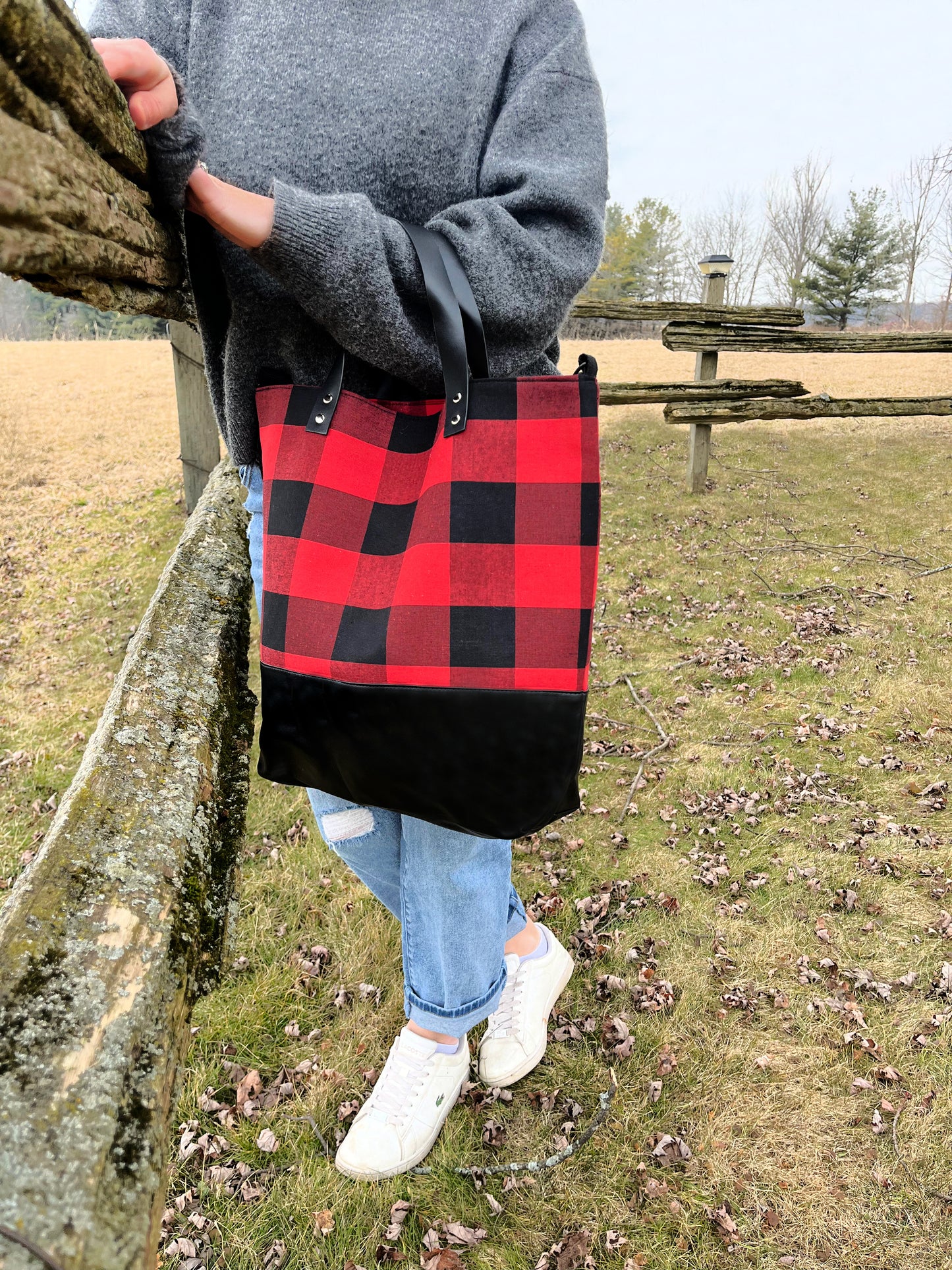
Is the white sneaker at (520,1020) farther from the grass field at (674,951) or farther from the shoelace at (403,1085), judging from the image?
the shoelace at (403,1085)

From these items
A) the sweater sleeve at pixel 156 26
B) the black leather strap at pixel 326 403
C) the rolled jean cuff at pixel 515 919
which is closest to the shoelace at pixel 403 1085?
the rolled jean cuff at pixel 515 919

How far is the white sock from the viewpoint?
2072 mm

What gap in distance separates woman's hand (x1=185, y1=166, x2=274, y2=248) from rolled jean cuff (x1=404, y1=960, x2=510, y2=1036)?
1580mm

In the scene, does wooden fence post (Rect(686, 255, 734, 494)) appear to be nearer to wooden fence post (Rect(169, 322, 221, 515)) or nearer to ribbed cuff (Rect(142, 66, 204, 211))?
wooden fence post (Rect(169, 322, 221, 515))

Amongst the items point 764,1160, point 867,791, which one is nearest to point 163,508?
point 867,791

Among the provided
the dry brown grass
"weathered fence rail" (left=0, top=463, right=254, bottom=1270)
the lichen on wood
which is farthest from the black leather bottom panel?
the lichen on wood

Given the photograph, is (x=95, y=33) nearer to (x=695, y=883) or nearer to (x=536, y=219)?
(x=536, y=219)

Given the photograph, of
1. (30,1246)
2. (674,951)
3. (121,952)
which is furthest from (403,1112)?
(30,1246)

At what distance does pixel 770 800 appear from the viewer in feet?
10.1

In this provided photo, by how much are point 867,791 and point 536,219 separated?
2.81m

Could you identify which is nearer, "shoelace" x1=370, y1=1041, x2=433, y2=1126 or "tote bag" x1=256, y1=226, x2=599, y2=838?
"tote bag" x1=256, y1=226, x2=599, y2=838

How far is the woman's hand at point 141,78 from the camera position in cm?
86

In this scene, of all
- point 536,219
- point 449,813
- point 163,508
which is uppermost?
point 536,219

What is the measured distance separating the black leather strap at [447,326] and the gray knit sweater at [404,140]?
3 centimetres
